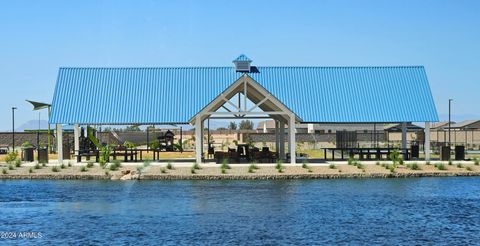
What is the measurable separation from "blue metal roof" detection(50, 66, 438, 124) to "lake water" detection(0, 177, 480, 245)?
9.01m

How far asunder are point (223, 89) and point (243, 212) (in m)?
19.1

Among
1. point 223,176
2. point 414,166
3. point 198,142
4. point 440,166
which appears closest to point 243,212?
point 223,176

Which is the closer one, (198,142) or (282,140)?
(198,142)

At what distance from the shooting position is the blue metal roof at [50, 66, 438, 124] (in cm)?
4119

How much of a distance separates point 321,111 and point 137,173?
1213cm

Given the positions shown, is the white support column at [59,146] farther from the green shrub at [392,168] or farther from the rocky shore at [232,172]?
the green shrub at [392,168]

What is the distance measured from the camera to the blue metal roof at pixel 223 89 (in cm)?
4119

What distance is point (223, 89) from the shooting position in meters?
41.3

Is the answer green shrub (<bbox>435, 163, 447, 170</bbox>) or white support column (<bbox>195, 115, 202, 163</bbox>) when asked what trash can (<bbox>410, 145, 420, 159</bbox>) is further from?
white support column (<bbox>195, 115, 202, 163</bbox>)

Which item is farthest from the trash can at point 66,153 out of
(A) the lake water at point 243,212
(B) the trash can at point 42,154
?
(A) the lake water at point 243,212

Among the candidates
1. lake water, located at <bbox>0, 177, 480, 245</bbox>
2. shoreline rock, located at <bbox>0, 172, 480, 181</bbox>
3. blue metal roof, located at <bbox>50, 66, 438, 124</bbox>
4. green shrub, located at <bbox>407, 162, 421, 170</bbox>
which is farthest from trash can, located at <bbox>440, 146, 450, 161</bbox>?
lake water, located at <bbox>0, 177, 480, 245</bbox>

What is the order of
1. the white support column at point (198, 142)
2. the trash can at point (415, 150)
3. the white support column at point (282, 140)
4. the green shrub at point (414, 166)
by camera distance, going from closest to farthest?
the green shrub at point (414, 166) → the white support column at point (198, 142) → the trash can at point (415, 150) → the white support column at point (282, 140)

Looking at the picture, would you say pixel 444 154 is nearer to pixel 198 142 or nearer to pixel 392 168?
pixel 392 168

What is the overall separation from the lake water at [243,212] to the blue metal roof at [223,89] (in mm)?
9008
